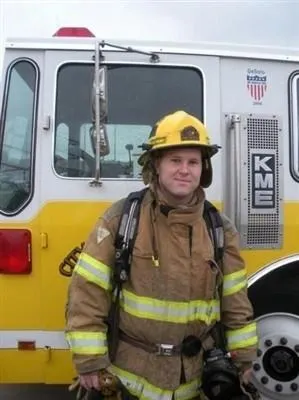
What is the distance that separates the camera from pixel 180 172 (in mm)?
2408

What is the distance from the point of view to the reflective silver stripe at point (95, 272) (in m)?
2.38

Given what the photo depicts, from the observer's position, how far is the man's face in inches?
95.0

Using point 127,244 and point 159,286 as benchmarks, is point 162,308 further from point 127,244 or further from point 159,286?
point 127,244

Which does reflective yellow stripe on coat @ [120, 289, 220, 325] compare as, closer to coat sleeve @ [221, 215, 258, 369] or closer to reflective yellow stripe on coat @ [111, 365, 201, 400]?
coat sleeve @ [221, 215, 258, 369]

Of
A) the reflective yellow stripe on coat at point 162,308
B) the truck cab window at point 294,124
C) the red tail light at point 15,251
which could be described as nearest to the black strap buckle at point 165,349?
the reflective yellow stripe on coat at point 162,308

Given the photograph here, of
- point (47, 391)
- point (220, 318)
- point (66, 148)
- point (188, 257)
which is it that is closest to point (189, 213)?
point (188, 257)

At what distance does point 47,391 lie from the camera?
192 inches

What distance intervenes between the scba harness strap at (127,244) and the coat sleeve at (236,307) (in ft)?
0.22

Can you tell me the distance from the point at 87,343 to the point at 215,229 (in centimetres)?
78

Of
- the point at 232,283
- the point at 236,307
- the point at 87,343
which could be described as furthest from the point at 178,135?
the point at 87,343

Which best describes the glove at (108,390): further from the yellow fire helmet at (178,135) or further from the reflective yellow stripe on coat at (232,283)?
the yellow fire helmet at (178,135)

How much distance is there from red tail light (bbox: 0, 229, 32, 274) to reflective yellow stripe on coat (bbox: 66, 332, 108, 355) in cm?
115

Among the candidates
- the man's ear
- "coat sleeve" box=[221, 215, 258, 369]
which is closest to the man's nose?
the man's ear

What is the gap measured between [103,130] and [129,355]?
143 cm
